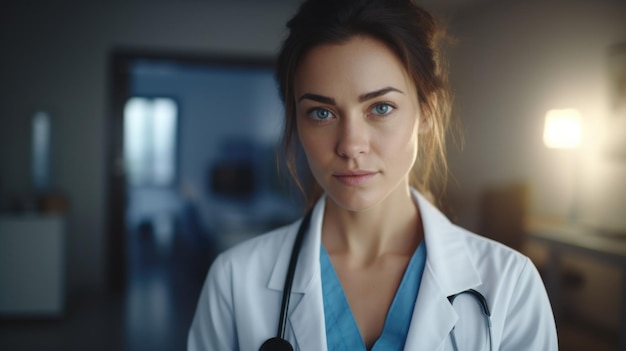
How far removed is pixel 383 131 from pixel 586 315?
9.91ft

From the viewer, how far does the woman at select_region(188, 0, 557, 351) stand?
87cm

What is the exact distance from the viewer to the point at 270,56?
4570 mm

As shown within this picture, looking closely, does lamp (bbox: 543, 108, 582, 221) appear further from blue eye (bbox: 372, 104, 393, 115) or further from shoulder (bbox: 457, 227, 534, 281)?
blue eye (bbox: 372, 104, 393, 115)

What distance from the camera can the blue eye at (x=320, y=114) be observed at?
90cm

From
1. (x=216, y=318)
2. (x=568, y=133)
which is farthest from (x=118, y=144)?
(x=216, y=318)

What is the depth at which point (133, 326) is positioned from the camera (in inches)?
133

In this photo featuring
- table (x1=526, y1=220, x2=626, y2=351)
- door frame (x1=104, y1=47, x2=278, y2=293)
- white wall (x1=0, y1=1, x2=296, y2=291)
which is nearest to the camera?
table (x1=526, y1=220, x2=626, y2=351)

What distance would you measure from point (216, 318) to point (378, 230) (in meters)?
0.37

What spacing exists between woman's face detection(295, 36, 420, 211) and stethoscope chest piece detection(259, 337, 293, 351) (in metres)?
0.27

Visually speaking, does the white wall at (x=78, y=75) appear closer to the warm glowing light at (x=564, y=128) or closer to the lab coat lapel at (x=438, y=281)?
the warm glowing light at (x=564, y=128)

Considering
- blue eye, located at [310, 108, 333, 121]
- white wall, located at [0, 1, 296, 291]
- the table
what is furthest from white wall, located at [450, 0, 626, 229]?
white wall, located at [0, 1, 296, 291]

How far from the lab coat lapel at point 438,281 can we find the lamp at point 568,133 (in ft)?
8.64

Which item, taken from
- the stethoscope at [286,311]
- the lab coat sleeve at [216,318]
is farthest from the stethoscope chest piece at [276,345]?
the lab coat sleeve at [216,318]

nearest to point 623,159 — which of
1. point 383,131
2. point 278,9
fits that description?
point 383,131
